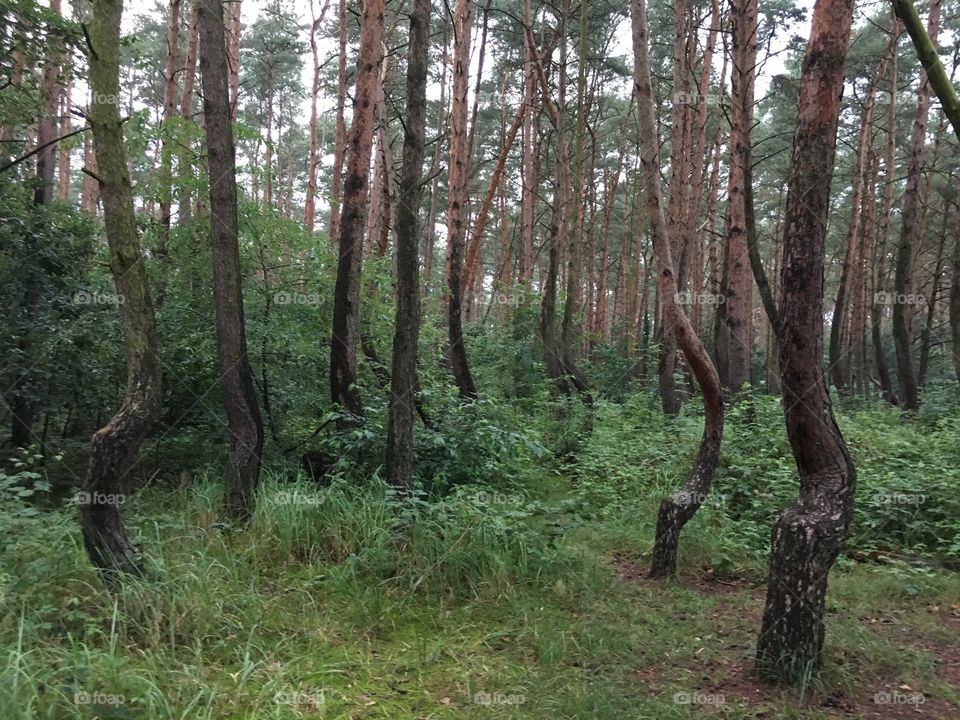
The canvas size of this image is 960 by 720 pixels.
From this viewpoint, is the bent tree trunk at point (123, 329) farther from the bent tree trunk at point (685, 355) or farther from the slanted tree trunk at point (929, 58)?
→ the slanted tree trunk at point (929, 58)

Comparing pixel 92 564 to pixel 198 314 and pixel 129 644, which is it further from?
pixel 198 314

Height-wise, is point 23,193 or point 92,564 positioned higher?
point 23,193

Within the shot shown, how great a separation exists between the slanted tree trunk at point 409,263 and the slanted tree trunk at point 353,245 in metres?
1.38

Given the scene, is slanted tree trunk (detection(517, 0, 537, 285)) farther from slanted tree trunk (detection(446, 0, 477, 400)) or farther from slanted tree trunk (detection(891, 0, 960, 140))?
slanted tree trunk (detection(891, 0, 960, 140))

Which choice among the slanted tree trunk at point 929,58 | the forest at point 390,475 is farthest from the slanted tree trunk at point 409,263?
the slanted tree trunk at point 929,58

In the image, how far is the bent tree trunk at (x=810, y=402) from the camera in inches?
157

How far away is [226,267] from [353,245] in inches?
65.2

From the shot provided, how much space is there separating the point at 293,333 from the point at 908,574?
731 centimetres

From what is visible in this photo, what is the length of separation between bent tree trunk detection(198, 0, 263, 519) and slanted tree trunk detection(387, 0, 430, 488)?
146 cm

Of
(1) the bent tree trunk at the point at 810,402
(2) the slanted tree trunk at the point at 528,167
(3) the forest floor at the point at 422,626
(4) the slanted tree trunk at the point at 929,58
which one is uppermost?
(2) the slanted tree trunk at the point at 528,167

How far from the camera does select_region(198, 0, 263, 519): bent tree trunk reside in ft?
21.2

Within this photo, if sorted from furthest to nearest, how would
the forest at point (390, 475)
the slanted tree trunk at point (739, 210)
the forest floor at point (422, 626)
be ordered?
the slanted tree trunk at point (739, 210) → the forest at point (390, 475) → the forest floor at point (422, 626)

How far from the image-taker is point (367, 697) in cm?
375

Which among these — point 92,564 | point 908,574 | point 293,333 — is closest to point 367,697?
point 92,564
